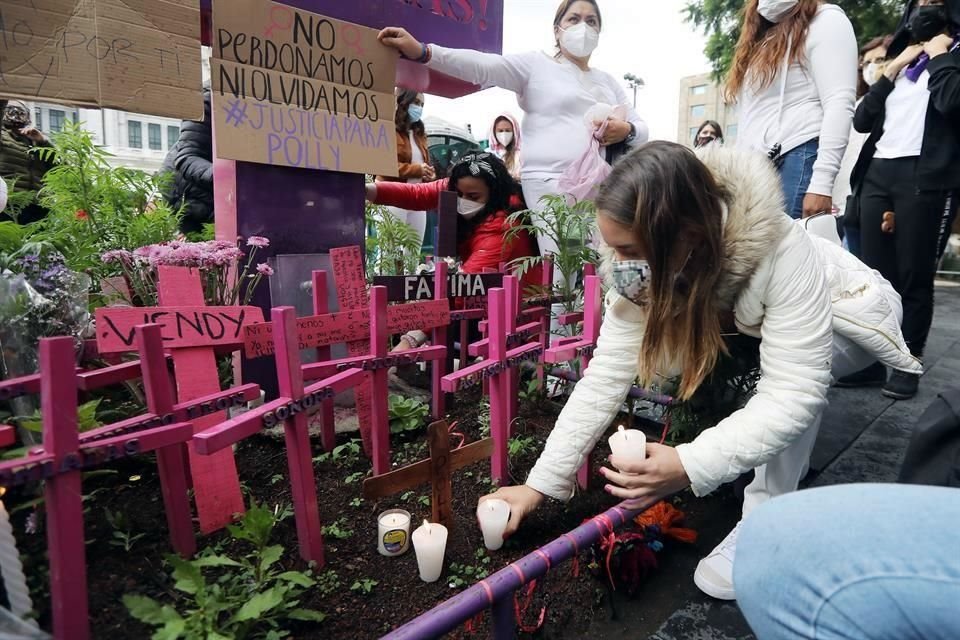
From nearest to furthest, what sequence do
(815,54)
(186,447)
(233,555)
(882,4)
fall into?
1. (233,555)
2. (186,447)
3. (815,54)
4. (882,4)

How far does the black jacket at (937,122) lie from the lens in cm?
236

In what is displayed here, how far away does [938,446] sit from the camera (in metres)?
0.85

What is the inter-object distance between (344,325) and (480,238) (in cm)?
142

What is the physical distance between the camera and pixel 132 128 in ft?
89.6

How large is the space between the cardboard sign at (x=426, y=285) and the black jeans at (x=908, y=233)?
77.3 inches

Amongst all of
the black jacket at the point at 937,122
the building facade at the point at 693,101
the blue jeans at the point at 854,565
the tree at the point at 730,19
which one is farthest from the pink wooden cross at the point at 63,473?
the building facade at the point at 693,101

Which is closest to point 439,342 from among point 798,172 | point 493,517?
point 493,517

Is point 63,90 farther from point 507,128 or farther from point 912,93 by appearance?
point 507,128

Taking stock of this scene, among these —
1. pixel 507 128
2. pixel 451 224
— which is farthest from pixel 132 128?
pixel 451 224

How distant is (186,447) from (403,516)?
0.64m

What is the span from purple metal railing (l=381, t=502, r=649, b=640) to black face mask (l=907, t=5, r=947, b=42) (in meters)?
2.76

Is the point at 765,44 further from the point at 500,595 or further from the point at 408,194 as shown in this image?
the point at 500,595

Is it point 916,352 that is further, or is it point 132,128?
point 132,128

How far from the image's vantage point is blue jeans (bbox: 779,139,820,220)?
2.64m
